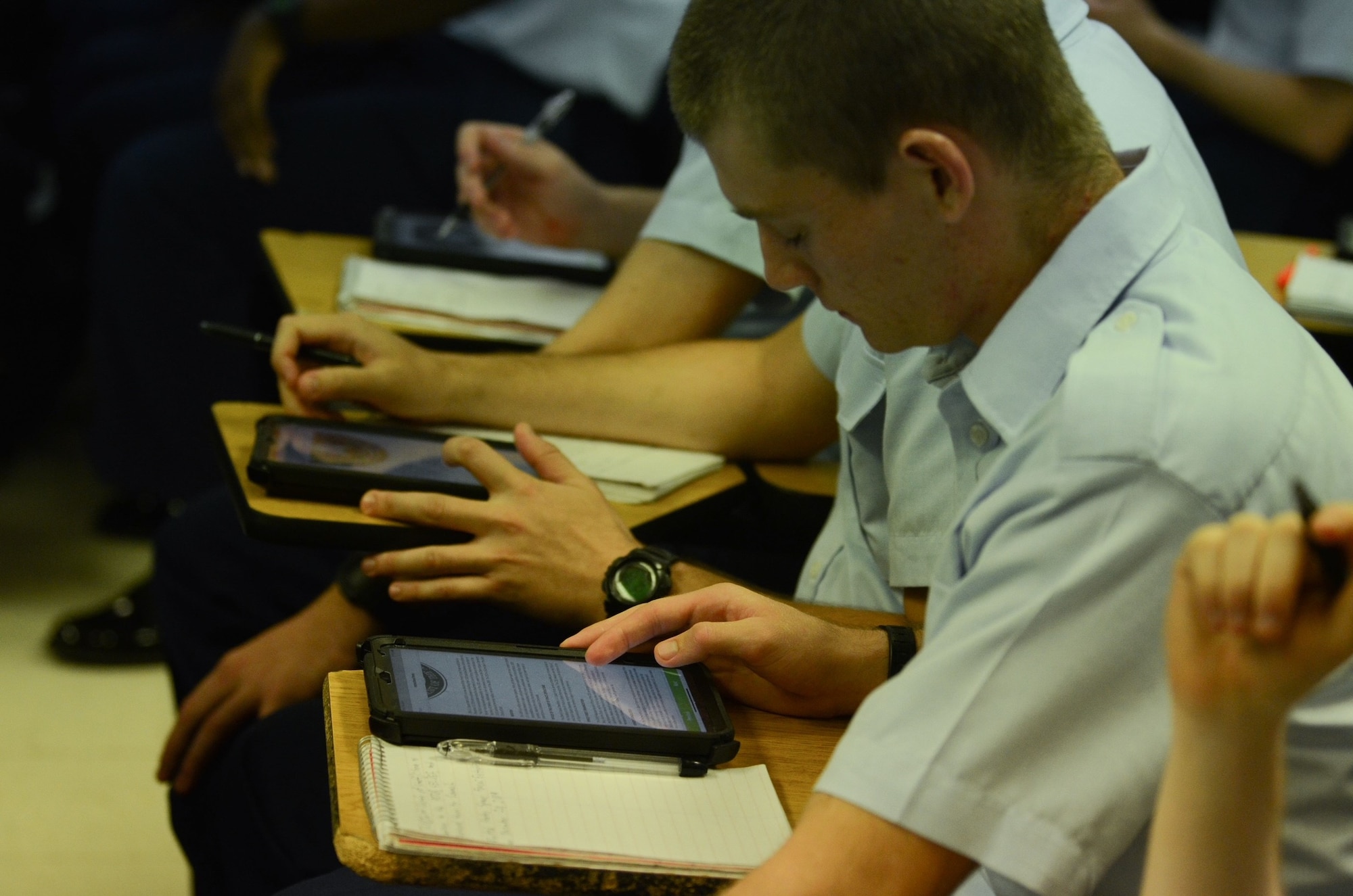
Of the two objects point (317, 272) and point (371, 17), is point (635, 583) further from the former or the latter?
point (371, 17)

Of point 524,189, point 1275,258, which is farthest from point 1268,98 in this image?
point 524,189

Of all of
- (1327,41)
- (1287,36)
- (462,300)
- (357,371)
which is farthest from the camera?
(1287,36)

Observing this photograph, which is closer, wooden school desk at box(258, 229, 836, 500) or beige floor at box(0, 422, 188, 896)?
wooden school desk at box(258, 229, 836, 500)

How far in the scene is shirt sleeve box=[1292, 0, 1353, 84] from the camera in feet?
8.89

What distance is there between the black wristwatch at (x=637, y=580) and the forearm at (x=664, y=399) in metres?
0.36

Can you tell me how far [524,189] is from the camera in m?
2.17

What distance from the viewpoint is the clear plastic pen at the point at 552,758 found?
3.23 ft

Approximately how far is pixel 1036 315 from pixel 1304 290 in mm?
1253

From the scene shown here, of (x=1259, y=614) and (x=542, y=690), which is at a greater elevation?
(x=1259, y=614)

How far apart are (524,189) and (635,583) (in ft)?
3.37

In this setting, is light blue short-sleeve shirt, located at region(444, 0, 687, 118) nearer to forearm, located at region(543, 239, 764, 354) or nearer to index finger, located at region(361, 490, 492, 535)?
forearm, located at region(543, 239, 764, 354)

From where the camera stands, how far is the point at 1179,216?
948 mm

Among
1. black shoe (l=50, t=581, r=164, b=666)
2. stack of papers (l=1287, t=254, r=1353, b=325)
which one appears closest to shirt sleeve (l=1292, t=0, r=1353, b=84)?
stack of papers (l=1287, t=254, r=1353, b=325)

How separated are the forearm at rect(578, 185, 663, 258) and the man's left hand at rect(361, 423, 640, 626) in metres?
0.87
